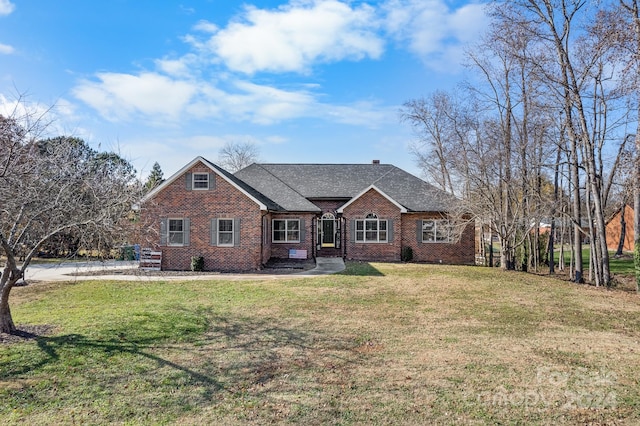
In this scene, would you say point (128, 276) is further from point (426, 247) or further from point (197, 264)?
point (426, 247)

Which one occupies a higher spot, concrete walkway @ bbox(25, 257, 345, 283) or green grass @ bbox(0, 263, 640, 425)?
concrete walkway @ bbox(25, 257, 345, 283)

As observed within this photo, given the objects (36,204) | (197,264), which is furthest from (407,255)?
A: (36,204)

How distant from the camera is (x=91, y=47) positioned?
44.8 ft

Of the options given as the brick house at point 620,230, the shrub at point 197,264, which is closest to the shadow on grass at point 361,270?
the shrub at point 197,264

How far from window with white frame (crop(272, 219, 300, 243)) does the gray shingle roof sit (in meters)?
1.06

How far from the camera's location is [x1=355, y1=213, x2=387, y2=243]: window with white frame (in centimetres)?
2373

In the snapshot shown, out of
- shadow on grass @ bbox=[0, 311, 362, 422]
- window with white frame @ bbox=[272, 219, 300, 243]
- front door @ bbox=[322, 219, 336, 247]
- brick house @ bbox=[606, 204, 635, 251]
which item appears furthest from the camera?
brick house @ bbox=[606, 204, 635, 251]

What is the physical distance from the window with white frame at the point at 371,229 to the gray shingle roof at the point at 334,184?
1.92 metres

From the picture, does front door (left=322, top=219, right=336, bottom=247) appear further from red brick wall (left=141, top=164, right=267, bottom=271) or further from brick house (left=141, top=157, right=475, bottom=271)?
red brick wall (left=141, top=164, right=267, bottom=271)

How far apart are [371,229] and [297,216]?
439 cm

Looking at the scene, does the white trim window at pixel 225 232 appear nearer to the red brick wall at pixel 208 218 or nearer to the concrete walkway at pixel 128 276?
the red brick wall at pixel 208 218

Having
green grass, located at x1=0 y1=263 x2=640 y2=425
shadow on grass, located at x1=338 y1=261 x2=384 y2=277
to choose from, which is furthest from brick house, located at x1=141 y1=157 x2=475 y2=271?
green grass, located at x1=0 y1=263 x2=640 y2=425

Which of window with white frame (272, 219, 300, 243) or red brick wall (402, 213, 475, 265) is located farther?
red brick wall (402, 213, 475, 265)

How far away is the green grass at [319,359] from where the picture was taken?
558 cm
